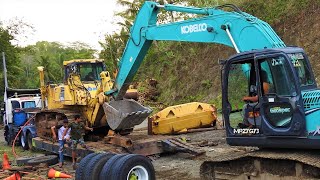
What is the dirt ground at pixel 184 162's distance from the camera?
1000 cm

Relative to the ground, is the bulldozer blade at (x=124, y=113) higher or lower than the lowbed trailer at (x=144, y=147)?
higher

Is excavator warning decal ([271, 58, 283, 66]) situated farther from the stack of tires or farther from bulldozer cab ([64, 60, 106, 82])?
bulldozer cab ([64, 60, 106, 82])

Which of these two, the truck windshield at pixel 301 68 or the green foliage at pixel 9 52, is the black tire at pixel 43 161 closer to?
the truck windshield at pixel 301 68

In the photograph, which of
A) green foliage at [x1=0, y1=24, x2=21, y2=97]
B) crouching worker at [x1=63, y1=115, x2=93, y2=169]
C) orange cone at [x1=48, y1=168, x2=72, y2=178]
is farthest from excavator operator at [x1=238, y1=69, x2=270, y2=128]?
green foliage at [x1=0, y1=24, x2=21, y2=97]

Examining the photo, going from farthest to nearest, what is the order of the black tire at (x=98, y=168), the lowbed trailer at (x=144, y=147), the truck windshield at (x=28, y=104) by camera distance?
the truck windshield at (x=28, y=104), the lowbed trailer at (x=144, y=147), the black tire at (x=98, y=168)

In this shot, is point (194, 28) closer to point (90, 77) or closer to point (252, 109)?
point (252, 109)

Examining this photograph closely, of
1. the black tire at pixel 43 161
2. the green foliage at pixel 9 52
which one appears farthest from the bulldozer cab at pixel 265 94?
the green foliage at pixel 9 52

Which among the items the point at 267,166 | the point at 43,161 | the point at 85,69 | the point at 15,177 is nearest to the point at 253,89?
the point at 267,166

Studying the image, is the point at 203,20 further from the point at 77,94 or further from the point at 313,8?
the point at 313,8

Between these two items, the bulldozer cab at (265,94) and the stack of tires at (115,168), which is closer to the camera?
the bulldozer cab at (265,94)

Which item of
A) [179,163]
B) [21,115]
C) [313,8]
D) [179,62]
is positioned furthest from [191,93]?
[179,163]

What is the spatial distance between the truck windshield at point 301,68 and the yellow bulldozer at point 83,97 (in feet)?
20.7

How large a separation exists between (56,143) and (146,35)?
4.94m

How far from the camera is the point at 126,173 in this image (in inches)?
323
